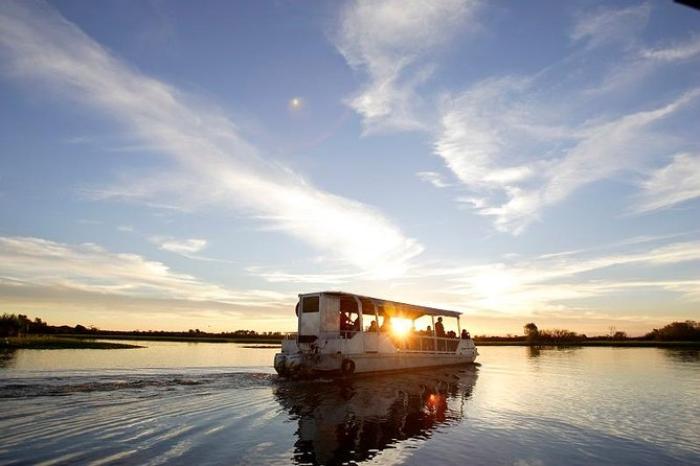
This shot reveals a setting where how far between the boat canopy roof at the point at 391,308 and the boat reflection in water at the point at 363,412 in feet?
15.7

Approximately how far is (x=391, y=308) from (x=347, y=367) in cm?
736

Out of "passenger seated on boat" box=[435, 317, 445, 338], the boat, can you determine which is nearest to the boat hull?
the boat

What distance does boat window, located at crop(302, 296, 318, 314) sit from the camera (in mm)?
26297

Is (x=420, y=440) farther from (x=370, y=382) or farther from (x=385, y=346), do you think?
(x=385, y=346)

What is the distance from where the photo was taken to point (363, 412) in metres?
15.0

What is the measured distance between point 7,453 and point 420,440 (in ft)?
28.8

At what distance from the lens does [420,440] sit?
11188 mm

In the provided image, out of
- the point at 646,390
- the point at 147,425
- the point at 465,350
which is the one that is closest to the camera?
the point at 147,425

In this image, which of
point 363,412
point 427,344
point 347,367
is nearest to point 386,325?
point 427,344

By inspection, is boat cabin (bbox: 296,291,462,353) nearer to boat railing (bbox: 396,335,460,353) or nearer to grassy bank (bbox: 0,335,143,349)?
boat railing (bbox: 396,335,460,353)

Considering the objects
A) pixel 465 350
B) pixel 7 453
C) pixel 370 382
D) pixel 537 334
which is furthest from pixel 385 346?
pixel 537 334

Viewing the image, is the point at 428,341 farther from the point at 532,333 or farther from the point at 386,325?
the point at 532,333

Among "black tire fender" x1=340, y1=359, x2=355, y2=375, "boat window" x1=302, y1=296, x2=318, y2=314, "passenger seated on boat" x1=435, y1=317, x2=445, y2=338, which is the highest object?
"boat window" x1=302, y1=296, x2=318, y2=314

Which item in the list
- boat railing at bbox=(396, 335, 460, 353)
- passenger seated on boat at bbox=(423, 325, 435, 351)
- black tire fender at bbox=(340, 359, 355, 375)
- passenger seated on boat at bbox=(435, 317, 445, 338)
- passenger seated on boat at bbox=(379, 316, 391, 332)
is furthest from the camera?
passenger seated on boat at bbox=(435, 317, 445, 338)
